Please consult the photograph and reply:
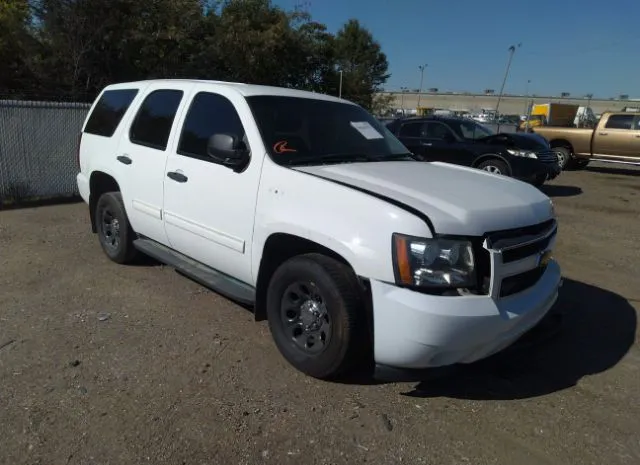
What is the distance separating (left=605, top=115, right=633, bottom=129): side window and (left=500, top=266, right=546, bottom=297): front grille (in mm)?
15258

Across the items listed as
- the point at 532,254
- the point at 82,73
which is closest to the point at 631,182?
the point at 532,254

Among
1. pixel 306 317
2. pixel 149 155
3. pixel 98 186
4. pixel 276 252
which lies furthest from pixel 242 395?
pixel 98 186

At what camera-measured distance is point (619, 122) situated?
16031 mm

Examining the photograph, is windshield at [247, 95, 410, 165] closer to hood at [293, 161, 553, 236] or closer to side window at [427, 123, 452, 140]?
hood at [293, 161, 553, 236]

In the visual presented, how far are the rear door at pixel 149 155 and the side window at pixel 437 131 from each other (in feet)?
25.4

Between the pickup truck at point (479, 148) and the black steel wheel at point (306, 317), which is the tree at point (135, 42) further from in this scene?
the black steel wheel at point (306, 317)

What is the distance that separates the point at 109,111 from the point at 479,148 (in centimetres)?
785

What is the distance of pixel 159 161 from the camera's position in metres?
4.34

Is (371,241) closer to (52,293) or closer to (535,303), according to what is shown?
(535,303)

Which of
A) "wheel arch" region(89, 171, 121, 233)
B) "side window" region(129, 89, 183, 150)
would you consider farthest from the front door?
"wheel arch" region(89, 171, 121, 233)

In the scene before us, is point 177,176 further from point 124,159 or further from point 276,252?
point 276,252

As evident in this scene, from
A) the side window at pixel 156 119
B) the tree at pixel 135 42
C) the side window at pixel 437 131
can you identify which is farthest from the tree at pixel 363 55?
the side window at pixel 156 119

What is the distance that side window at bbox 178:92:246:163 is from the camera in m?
3.87

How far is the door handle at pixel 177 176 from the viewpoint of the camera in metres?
4.02
